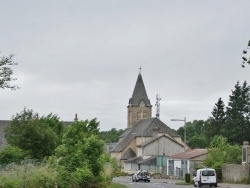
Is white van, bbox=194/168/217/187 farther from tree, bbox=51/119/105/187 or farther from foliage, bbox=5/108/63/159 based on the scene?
tree, bbox=51/119/105/187

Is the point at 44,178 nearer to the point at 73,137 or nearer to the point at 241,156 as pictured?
the point at 73,137

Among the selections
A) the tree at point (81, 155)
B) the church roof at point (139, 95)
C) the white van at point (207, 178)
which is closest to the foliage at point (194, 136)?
the church roof at point (139, 95)

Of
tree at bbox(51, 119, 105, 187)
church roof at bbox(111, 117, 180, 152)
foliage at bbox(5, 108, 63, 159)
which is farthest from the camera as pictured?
A: church roof at bbox(111, 117, 180, 152)

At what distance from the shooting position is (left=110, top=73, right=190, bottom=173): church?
4693 inches

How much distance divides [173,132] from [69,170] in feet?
359

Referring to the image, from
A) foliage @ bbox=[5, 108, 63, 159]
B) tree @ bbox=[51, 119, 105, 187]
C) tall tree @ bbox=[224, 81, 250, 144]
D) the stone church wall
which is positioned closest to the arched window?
the stone church wall

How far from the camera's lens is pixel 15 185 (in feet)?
78.6

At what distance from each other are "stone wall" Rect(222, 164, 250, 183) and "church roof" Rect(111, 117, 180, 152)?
73776 millimetres

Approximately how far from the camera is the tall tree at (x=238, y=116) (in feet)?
375

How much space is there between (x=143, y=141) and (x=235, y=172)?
7707cm

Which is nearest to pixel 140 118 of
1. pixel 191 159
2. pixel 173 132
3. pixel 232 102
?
pixel 173 132

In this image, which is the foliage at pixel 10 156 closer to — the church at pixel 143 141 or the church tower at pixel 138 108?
the church at pixel 143 141

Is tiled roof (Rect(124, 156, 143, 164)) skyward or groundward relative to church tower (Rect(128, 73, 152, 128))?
groundward

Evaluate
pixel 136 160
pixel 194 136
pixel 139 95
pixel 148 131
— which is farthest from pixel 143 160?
pixel 194 136
